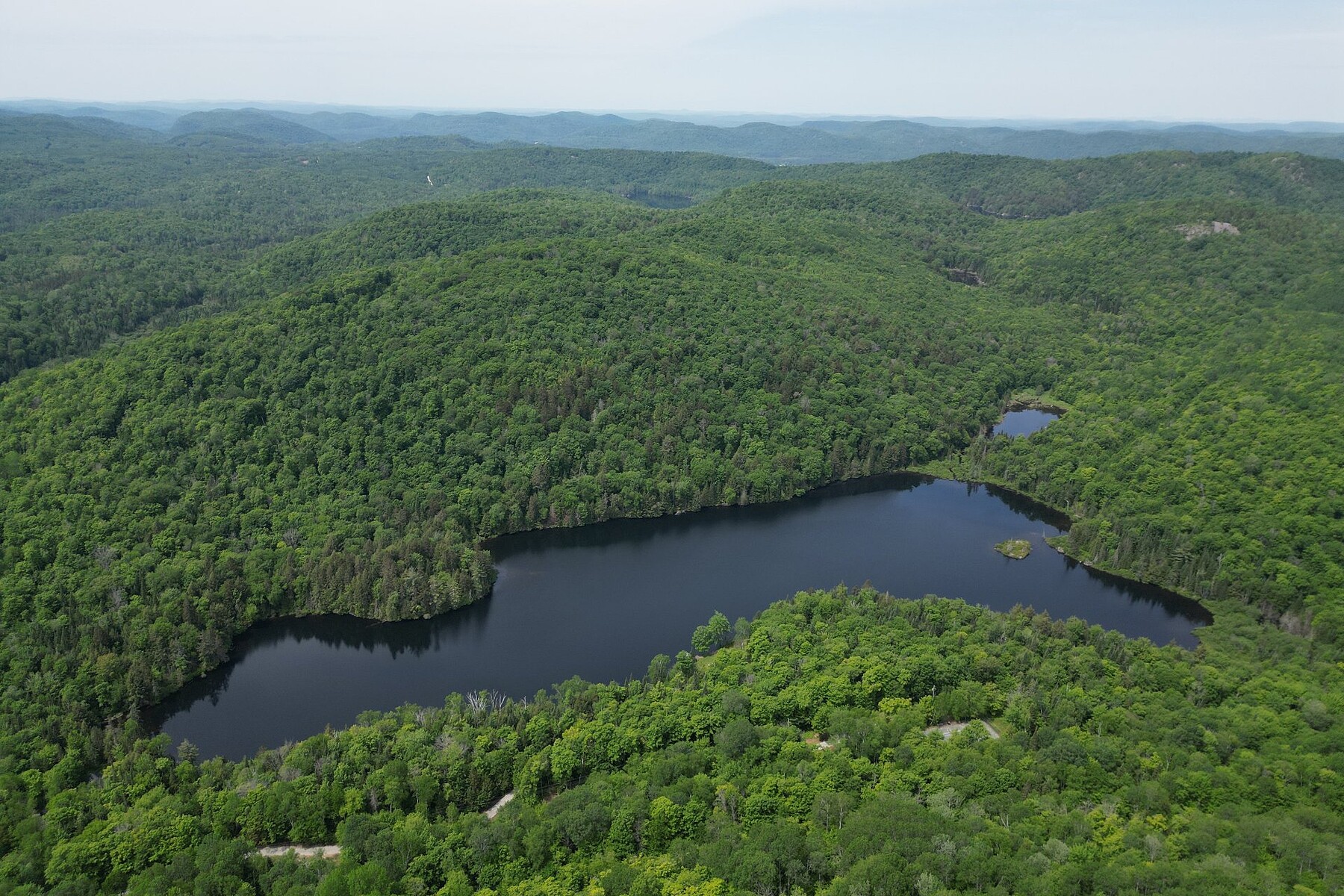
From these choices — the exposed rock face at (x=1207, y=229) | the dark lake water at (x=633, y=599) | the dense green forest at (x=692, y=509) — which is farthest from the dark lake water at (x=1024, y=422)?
the exposed rock face at (x=1207, y=229)

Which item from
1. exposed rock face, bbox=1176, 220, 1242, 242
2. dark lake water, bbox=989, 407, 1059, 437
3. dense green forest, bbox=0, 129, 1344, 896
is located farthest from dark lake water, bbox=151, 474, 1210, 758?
exposed rock face, bbox=1176, 220, 1242, 242

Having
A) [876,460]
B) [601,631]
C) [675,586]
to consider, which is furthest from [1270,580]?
[601,631]

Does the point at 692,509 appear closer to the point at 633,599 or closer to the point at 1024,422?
the point at 633,599

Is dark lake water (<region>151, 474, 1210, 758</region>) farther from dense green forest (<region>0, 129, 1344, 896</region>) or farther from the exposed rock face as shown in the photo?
the exposed rock face

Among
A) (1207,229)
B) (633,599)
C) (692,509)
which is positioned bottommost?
(633,599)

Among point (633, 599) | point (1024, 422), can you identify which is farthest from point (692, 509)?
point (1024, 422)
